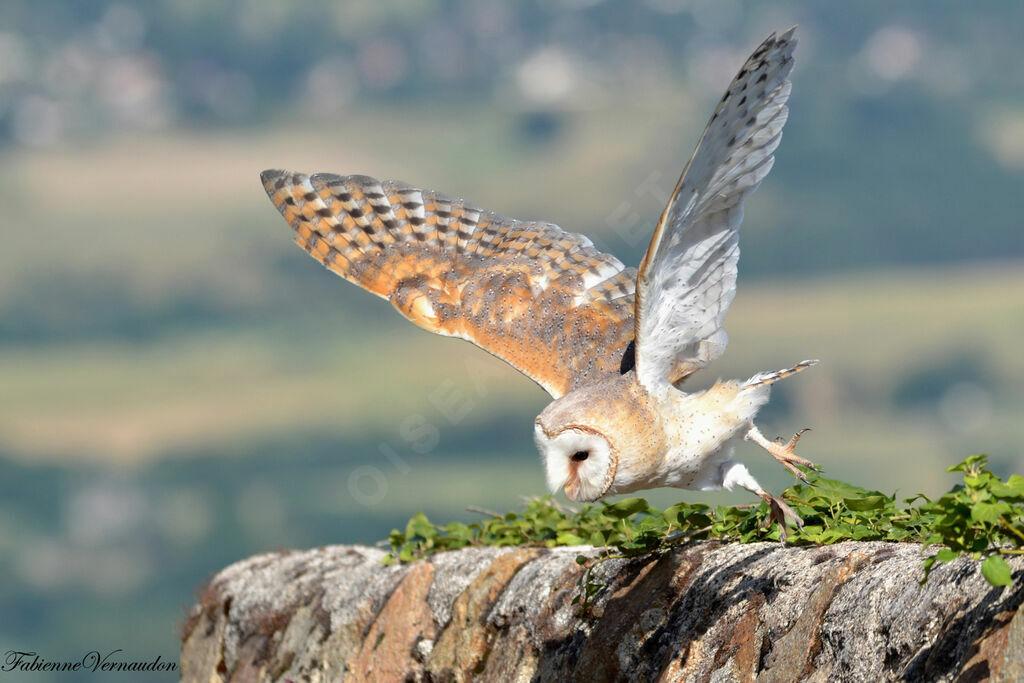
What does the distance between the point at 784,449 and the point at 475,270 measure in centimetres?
245

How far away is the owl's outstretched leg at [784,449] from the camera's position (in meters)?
5.94

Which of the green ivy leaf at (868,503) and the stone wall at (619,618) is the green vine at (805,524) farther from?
the stone wall at (619,618)

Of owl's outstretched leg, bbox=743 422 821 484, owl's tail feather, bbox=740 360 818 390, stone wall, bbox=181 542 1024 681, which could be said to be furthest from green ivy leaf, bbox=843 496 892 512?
→ owl's tail feather, bbox=740 360 818 390

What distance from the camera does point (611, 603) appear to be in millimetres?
5758

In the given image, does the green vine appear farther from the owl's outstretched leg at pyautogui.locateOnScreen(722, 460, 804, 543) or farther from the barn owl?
the barn owl

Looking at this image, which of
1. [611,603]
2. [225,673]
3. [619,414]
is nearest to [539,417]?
[619,414]

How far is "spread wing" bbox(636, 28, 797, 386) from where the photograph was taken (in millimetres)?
5176

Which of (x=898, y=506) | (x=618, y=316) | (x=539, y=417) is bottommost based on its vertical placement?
(x=898, y=506)

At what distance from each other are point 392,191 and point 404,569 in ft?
7.77

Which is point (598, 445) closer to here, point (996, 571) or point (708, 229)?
point (708, 229)

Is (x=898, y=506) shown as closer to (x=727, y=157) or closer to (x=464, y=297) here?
(x=727, y=157)

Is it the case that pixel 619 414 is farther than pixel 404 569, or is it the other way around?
pixel 404 569
